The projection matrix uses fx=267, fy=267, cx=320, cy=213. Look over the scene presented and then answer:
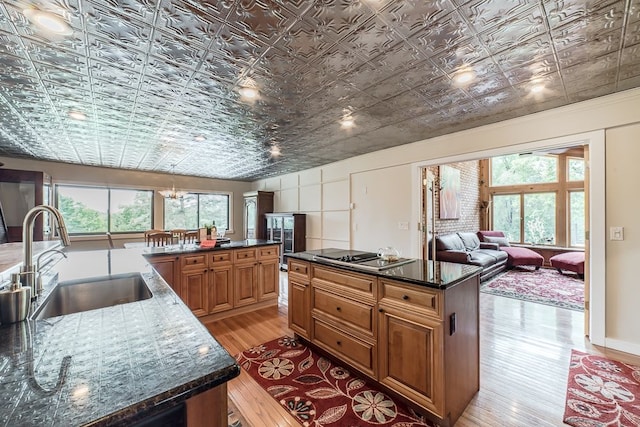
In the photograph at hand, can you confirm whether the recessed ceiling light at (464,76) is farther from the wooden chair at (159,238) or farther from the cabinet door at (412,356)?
the wooden chair at (159,238)

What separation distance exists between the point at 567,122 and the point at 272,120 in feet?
10.9

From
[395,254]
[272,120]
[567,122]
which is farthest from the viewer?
[272,120]

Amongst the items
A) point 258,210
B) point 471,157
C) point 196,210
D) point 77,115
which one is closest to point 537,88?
point 471,157

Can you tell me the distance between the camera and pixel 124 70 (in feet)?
7.09

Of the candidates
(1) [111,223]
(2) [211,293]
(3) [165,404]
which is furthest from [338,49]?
(1) [111,223]

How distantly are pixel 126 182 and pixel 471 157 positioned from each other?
286 inches

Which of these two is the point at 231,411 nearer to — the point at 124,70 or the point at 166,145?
the point at 124,70

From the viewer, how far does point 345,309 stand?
2248 millimetres

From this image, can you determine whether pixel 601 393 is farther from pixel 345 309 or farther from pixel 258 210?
pixel 258 210

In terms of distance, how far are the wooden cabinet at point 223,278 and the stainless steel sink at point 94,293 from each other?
1288mm

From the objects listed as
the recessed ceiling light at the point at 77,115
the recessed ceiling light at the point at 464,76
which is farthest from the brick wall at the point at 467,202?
the recessed ceiling light at the point at 77,115

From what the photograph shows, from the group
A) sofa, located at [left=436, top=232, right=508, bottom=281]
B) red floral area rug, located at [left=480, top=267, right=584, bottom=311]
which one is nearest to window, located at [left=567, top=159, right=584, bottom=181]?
red floral area rug, located at [left=480, top=267, right=584, bottom=311]

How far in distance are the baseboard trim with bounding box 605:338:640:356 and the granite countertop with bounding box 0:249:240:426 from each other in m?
3.80

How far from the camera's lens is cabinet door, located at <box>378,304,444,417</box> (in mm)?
1649
